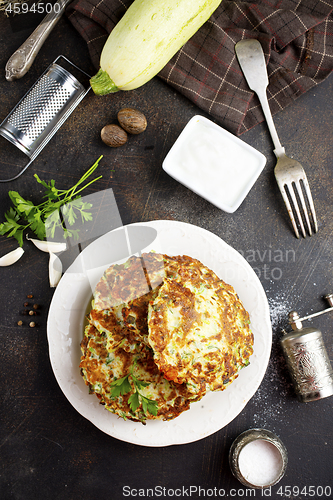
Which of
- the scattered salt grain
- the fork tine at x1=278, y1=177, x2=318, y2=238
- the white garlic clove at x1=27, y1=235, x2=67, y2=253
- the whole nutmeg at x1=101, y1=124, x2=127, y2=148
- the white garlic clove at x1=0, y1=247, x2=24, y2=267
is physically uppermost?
the whole nutmeg at x1=101, y1=124, x2=127, y2=148

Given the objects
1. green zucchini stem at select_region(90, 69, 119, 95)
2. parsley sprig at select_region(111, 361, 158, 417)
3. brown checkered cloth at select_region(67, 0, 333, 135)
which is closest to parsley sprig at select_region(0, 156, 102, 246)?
green zucchini stem at select_region(90, 69, 119, 95)

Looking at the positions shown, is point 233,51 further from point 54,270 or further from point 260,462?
point 260,462

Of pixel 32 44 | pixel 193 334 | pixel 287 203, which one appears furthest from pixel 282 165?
pixel 32 44

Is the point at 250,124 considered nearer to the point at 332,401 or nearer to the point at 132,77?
the point at 132,77

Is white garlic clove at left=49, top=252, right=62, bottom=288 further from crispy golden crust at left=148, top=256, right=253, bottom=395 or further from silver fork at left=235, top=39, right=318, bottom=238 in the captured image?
silver fork at left=235, top=39, right=318, bottom=238

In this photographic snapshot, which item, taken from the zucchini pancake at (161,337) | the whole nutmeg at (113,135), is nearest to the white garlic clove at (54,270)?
the zucchini pancake at (161,337)

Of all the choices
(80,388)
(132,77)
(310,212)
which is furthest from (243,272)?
(132,77)

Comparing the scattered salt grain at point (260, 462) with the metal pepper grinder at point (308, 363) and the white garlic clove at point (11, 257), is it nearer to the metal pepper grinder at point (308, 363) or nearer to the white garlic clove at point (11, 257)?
the metal pepper grinder at point (308, 363)
